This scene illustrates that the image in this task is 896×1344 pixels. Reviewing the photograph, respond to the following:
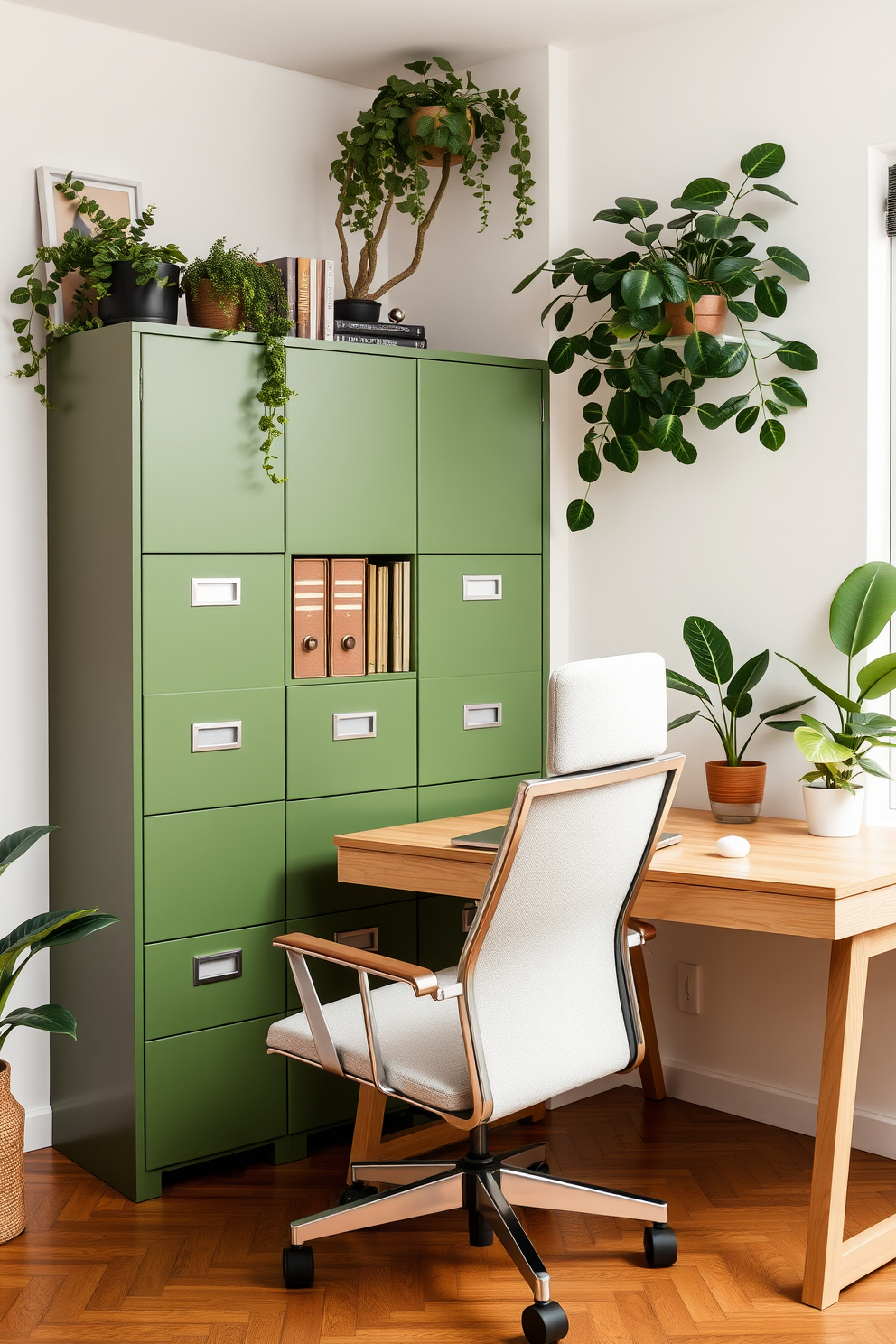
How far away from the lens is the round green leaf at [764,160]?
3247mm

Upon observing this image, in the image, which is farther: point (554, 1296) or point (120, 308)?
point (120, 308)

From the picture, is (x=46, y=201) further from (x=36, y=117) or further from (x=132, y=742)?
(x=132, y=742)

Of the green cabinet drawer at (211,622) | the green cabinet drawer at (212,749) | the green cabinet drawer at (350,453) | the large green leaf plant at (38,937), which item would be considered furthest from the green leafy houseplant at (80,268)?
the large green leaf plant at (38,937)

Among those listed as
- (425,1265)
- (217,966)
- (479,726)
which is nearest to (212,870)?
(217,966)

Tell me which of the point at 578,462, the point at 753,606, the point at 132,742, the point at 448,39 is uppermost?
the point at 448,39

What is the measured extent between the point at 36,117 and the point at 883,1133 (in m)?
3.26

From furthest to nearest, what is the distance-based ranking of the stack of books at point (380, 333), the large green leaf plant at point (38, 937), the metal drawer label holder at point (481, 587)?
the metal drawer label holder at point (481, 587) → the stack of books at point (380, 333) → the large green leaf plant at point (38, 937)

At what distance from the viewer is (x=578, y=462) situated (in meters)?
3.63

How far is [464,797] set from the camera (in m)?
3.63

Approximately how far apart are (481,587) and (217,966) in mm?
1213

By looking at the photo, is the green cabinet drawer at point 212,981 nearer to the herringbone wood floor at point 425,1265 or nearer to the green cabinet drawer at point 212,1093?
the green cabinet drawer at point 212,1093

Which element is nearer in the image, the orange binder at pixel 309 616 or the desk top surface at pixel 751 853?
the desk top surface at pixel 751 853

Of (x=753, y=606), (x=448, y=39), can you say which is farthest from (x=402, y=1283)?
(x=448, y=39)

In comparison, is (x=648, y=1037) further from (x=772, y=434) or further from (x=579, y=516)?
(x=772, y=434)
